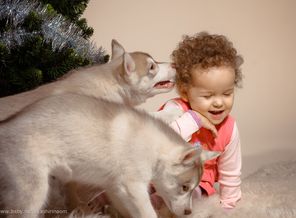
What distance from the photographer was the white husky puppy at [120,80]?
181 centimetres

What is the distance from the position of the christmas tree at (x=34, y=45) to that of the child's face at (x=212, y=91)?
45 cm

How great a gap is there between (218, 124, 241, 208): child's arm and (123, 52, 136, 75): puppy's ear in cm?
47

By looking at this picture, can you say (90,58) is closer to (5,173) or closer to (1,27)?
(1,27)

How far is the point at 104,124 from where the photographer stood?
4.86 ft

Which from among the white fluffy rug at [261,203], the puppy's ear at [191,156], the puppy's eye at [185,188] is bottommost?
the white fluffy rug at [261,203]

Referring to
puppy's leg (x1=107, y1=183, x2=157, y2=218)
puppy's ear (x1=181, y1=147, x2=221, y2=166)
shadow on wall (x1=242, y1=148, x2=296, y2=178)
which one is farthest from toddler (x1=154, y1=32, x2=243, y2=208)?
shadow on wall (x1=242, y1=148, x2=296, y2=178)

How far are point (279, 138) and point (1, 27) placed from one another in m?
2.13

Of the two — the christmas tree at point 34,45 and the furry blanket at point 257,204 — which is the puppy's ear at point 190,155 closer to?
the furry blanket at point 257,204

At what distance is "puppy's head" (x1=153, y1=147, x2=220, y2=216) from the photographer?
4.99 ft

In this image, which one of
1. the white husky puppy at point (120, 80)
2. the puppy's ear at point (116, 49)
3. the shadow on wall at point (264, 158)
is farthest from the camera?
the shadow on wall at point (264, 158)

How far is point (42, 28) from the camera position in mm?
1807

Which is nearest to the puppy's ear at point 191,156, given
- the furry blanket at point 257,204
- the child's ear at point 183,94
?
the furry blanket at point 257,204

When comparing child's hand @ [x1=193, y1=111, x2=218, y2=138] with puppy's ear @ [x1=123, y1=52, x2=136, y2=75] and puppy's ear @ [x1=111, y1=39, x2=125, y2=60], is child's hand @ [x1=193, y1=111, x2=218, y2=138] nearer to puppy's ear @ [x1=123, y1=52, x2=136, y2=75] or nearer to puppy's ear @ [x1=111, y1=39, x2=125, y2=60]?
puppy's ear @ [x1=123, y1=52, x2=136, y2=75]

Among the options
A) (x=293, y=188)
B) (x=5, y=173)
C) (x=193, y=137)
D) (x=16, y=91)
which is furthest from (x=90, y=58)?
(x=293, y=188)
